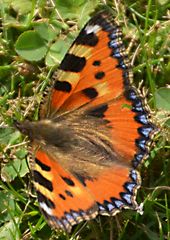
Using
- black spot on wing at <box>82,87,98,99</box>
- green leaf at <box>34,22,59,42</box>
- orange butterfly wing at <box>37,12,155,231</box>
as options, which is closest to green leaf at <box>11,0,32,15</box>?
green leaf at <box>34,22,59,42</box>

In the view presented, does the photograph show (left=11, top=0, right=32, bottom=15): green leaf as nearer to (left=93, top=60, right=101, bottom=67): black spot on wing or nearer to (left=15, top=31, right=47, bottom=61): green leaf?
(left=15, top=31, right=47, bottom=61): green leaf

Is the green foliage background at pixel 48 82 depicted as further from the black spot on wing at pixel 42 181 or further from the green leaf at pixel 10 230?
the black spot on wing at pixel 42 181

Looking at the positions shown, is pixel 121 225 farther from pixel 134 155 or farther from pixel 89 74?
pixel 89 74

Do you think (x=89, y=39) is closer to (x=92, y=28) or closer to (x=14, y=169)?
(x=92, y=28)

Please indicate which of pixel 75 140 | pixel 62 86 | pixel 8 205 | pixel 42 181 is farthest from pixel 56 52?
pixel 42 181

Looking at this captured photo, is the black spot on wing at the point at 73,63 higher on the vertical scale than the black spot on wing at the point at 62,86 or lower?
higher

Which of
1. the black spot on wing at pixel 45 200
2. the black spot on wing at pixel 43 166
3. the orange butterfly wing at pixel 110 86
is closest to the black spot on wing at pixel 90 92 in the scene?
the orange butterfly wing at pixel 110 86

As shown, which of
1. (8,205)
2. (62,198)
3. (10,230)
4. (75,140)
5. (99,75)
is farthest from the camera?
(8,205)
